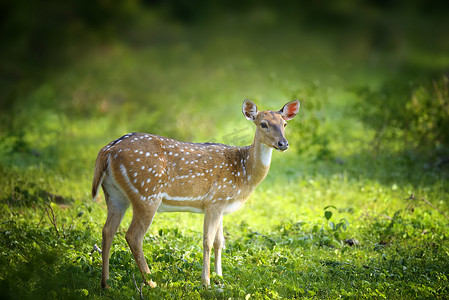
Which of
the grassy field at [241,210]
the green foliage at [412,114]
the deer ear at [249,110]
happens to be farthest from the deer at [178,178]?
the green foliage at [412,114]

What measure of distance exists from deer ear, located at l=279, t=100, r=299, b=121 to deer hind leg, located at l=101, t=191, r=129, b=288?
223 centimetres

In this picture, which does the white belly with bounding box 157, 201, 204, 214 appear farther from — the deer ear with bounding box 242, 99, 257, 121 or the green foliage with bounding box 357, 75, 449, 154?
the green foliage with bounding box 357, 75, 449, 154

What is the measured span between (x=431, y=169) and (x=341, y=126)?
2782 mm

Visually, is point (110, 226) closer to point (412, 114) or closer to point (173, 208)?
point (173, 208)

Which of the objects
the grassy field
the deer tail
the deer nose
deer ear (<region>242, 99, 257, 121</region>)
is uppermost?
deer ear (<region>242, 99, 257, 121</region>)

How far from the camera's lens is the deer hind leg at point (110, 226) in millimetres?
5277

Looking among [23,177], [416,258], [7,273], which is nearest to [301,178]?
[416,258]

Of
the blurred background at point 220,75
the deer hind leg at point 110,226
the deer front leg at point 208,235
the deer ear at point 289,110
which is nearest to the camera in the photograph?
the deer hind leg at point 110,226

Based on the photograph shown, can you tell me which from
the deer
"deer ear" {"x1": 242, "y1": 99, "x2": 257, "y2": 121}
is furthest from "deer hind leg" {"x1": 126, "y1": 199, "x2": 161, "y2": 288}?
"deer ear" {"x1": 242, "y1": 99, "x2": 257, "y2": 121}

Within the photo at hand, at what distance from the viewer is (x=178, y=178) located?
5.70m

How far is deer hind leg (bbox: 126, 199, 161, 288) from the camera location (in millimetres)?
5340

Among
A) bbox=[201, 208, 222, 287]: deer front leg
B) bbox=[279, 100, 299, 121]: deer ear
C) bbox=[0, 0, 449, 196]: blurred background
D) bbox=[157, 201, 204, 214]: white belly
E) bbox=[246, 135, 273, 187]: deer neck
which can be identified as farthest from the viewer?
bbox=[0, 0, 449, 196]: blurred background

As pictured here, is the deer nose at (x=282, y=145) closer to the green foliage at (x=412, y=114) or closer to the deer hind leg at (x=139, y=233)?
the deer hind leg at (x=139, y=233)

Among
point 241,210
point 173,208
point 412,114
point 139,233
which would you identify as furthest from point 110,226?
point 412,114
